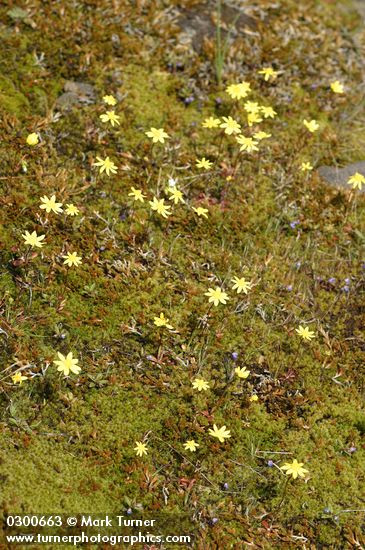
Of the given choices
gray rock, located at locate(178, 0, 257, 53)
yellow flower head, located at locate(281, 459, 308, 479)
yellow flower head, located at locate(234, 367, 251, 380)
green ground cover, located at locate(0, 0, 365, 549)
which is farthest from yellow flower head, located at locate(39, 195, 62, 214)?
gray rock, located at locate(178, 0, 257, 53)

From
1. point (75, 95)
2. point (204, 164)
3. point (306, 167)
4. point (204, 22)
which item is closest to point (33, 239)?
point (204, 164)

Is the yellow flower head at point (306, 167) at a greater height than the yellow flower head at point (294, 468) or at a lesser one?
greater

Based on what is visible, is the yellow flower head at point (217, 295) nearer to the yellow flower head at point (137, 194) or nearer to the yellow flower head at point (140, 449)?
the yellow flower head at point (137, 194)

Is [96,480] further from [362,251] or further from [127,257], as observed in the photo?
[362,251]

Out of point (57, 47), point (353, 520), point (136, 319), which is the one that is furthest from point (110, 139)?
point (353, 520)

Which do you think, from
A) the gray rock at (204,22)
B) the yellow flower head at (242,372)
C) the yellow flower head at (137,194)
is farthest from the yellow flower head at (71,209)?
the gray rock at (204,22)

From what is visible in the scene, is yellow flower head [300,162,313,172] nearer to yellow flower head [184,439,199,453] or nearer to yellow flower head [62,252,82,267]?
yellow flower head [62,252,82,267]
